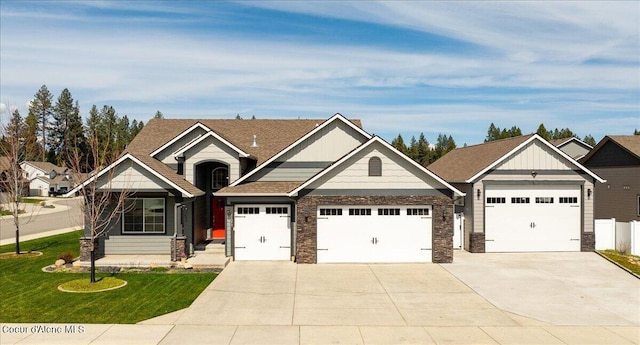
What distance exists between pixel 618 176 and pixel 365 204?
54.6ft

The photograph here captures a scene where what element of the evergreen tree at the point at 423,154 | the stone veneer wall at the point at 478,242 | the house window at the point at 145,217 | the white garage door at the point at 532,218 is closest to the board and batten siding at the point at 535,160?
the white garage door at the point at 532,218

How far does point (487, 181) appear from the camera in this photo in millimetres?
20047

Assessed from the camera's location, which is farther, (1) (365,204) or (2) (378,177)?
(2) (378,177)

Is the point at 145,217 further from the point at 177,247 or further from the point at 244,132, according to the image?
the point at 244,132

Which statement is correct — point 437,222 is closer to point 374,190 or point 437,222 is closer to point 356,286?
Answer: point 374,190

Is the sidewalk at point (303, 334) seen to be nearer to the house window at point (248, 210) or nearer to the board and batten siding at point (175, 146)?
the house window at point (248, 210)

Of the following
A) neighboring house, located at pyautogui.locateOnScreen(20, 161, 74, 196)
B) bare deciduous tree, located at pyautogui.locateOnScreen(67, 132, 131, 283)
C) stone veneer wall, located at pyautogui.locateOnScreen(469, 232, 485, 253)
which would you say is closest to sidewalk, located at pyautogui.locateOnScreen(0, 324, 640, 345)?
bare deciduous tree, located at pyautogui.locateOnScreen(67, 132, 131, 283)

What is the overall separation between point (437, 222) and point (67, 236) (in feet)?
68.3

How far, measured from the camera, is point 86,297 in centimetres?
1266

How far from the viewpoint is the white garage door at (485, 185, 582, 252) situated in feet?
65.3

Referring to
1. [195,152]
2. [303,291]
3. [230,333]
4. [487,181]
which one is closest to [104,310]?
[230,333]

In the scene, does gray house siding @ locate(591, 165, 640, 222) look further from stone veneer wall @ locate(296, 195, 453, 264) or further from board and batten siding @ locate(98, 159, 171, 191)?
board and batten siding @ locate(98, 159, 171, 191)

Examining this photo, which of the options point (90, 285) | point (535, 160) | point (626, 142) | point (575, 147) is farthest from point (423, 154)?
point (90, 285)

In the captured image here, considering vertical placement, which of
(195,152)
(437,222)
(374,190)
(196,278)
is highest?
(195,152)
